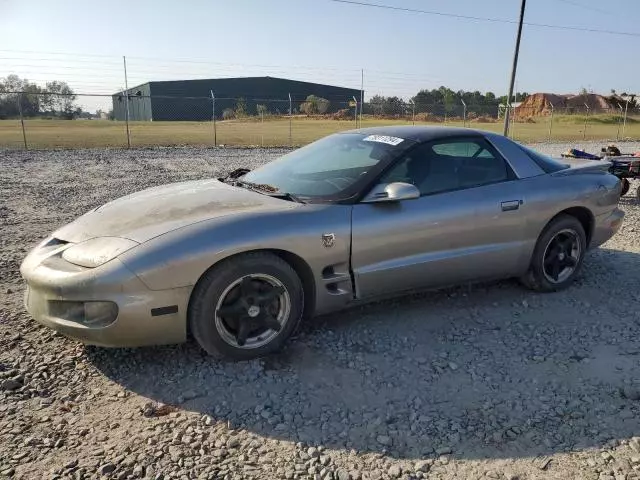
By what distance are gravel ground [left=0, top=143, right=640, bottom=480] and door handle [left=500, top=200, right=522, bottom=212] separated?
74cm

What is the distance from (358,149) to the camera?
4109mm

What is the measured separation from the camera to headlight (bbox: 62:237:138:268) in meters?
2.94

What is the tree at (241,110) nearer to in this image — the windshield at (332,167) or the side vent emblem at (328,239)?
the windshield at (332,167)

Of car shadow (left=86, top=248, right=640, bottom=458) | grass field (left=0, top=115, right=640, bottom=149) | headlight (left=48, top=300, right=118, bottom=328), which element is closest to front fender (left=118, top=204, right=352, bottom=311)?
headlight (left=48, top=300, right=118, bottom=328)

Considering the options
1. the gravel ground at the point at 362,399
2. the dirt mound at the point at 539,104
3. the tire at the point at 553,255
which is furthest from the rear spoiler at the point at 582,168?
the dirt mound at the point at 539,104

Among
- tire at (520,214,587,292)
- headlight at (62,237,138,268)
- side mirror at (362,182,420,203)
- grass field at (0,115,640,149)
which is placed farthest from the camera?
grass field at (0,115,640,149)

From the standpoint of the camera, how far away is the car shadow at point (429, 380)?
261cm

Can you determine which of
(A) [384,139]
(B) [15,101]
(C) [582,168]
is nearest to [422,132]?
(A) [384,139]

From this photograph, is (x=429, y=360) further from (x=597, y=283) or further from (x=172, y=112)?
(x=172, y=112)

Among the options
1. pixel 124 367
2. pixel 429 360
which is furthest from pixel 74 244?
pixel 429 360

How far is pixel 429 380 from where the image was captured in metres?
3.08

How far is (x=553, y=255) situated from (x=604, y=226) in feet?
2.26

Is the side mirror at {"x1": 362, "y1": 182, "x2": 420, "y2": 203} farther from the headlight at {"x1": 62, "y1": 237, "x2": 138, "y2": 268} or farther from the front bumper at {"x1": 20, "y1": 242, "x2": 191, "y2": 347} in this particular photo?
the headlight at {"x1": 62, "y1": 237, "x2": 138, "y2": 268}

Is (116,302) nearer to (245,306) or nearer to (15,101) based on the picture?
(245,306)
